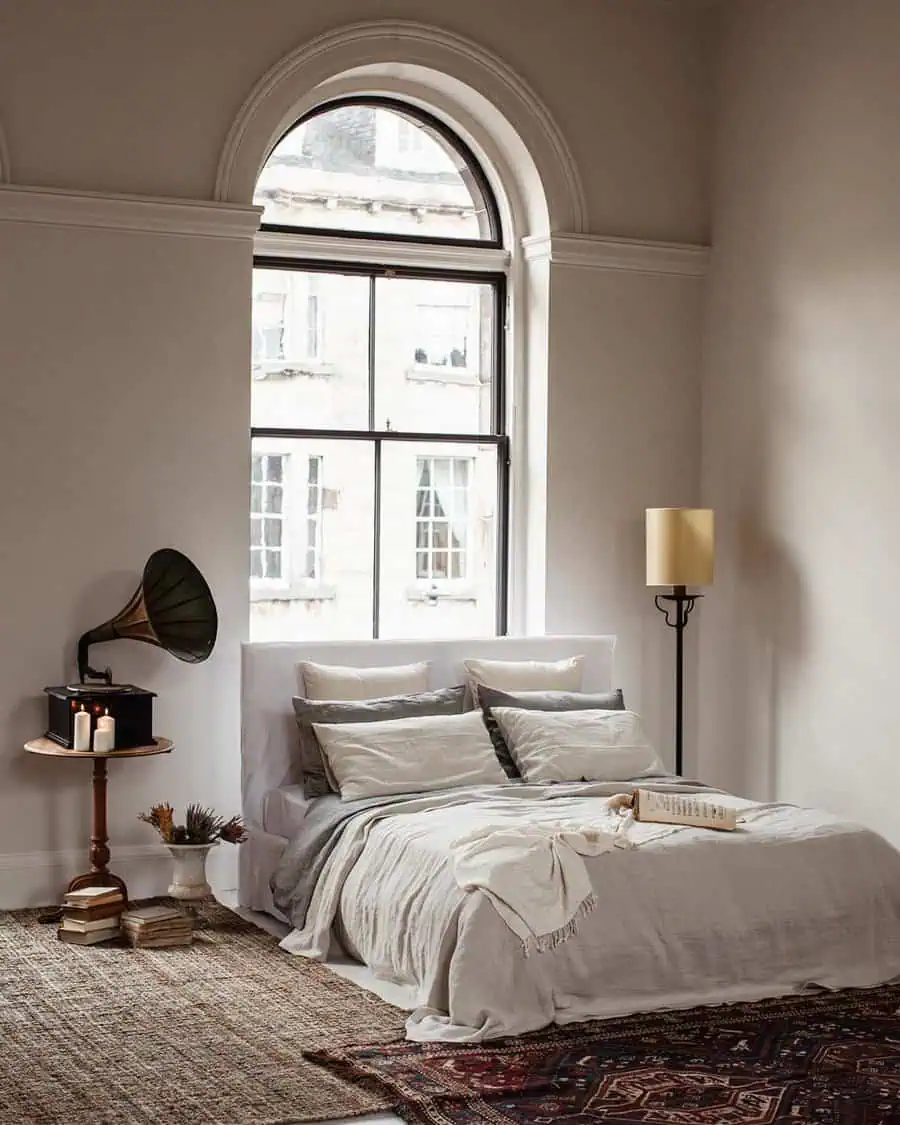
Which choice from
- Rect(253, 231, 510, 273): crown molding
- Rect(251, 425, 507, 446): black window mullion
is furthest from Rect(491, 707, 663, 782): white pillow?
Rect(253, 231, 510, 273): crown molding

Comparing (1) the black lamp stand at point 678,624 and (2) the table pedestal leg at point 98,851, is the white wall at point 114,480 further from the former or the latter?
(1) the black lamp stand at point 678,624

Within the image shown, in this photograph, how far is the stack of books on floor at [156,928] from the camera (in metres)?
5.86

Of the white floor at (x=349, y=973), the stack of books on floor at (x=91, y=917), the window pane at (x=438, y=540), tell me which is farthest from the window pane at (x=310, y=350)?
the stack of books on floor at (x=91, y=917)

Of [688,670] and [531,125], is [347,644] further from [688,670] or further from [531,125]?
[531,125]

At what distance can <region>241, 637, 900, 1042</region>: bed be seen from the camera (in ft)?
16.2

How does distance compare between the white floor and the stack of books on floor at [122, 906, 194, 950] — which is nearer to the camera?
the white floor

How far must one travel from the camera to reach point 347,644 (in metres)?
6.89

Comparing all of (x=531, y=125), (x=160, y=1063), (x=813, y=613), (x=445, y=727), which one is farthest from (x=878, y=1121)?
(x=531, y=125)

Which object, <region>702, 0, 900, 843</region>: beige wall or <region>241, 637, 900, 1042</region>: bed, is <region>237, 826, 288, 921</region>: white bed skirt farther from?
<region>702, 0, 900, 843</region>: beige wall

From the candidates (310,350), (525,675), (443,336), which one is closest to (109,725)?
(525,675)

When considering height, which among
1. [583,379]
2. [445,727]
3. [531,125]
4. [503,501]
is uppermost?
[531,125]

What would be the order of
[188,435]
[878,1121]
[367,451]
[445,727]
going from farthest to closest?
[367,451] → [188,435] → [445,727] → [878,1121]

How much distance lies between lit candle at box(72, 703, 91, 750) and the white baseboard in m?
0.70

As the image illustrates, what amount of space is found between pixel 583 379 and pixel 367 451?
1085mm
